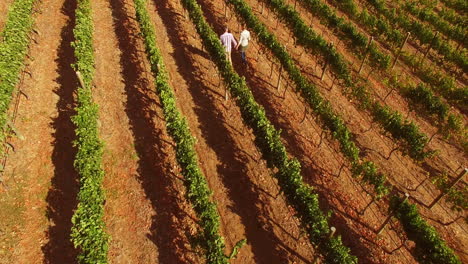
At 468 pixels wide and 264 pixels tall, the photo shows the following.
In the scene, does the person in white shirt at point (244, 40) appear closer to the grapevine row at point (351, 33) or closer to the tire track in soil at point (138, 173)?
the tire track in soil at point (138, 173)

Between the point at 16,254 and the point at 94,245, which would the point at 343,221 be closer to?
the point at 94,245

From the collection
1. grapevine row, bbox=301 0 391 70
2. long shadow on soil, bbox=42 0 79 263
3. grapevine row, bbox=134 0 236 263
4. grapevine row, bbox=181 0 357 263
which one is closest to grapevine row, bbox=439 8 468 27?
grapevine row, bbox=301 0 391 70

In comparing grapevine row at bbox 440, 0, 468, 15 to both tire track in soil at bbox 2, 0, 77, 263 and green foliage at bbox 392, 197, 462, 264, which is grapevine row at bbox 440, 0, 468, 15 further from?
tire track in soil at bbox 2, 0, 77, 263

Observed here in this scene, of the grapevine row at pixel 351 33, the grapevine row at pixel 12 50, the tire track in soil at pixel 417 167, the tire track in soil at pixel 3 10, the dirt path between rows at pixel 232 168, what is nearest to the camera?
the dirt path between rows at pixel 232 168

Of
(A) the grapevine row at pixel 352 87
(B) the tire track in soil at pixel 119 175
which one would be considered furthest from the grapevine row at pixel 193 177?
(A) the grapevine row at pixel 352 87

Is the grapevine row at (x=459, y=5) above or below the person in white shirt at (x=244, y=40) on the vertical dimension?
above

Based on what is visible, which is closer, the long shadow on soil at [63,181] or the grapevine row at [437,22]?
the long shadow on soil at [63,181]

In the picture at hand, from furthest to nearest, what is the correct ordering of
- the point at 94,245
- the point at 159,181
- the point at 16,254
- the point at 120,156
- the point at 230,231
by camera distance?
the point at 120,156, the point at 159,181, the point at 230,231, the point at 16,254, the point at 94,245

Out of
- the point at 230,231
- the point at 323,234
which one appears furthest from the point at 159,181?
the point at 323,234
